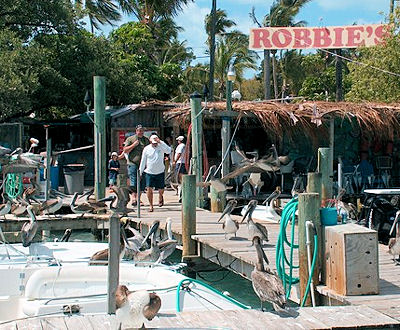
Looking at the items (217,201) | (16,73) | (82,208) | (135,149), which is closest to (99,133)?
(135,149)

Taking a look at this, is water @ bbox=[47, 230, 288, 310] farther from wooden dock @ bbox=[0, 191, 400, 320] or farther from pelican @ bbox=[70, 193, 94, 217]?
pelican @ bbox=[70, 193, 94, 217]

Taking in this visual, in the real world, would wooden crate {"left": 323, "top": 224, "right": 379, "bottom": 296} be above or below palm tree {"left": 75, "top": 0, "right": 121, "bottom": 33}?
below

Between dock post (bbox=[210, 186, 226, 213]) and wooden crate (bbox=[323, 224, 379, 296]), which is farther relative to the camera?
dock post (bbox=[210, 186, 226, 213])

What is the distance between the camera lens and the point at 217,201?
16.0m

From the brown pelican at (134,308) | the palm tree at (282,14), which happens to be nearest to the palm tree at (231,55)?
the palm tree at (282,14)

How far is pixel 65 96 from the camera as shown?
2652 cm

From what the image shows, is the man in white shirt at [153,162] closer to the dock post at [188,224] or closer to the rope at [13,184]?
the dock post at [188,224]

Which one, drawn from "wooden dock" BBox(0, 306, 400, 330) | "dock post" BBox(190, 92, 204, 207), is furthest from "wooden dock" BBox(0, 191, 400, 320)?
"dock post" BBox(190, 92, 204, 207)

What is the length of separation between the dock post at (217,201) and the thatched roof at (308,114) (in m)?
3.06

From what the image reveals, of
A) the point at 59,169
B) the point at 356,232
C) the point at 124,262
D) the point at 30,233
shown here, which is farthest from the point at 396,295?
the point at 59,169

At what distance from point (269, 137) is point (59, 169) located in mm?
6669

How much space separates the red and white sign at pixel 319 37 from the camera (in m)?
25.2

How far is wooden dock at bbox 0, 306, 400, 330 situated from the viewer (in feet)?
Result: 21.2

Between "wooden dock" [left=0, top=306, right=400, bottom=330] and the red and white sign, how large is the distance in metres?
18.9
